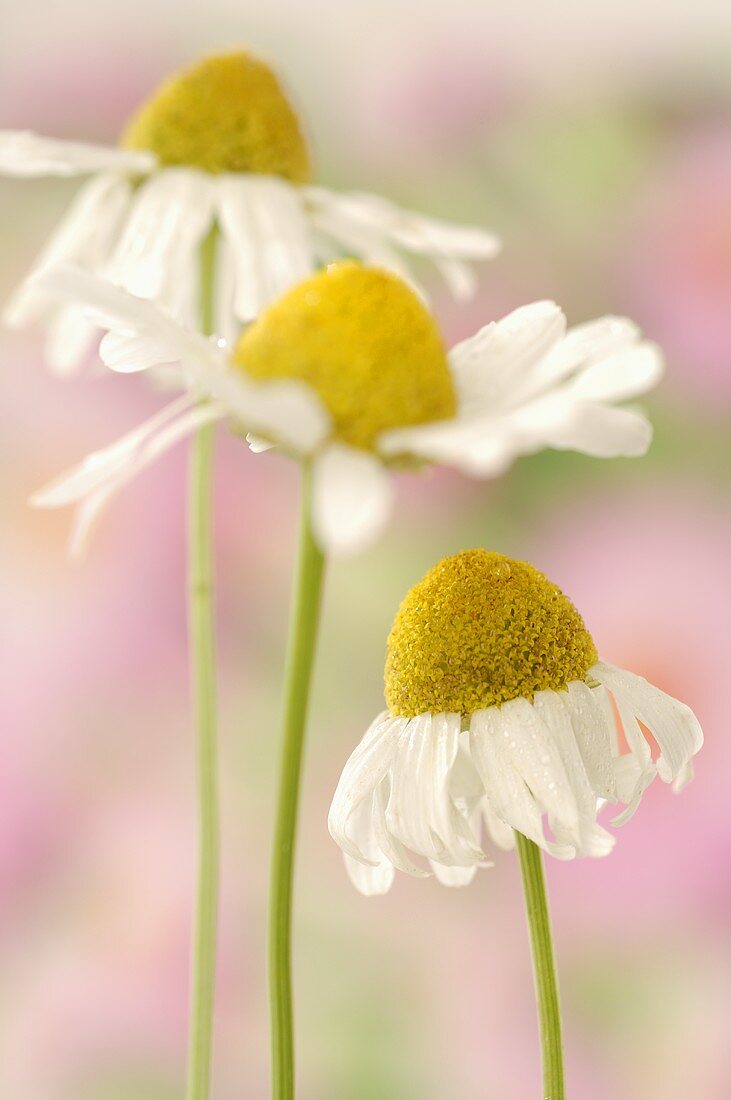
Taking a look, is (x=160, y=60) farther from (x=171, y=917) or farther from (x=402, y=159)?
(x=171, y=917)

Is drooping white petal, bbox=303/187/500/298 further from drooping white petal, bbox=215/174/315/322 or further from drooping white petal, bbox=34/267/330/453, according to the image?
drooping white petal, bbox=34/267/330/453

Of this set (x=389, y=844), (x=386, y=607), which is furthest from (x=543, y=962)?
(x=386, y=607)

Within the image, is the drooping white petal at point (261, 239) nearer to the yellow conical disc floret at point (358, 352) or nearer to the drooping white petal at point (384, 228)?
the drooping white petal at point (384, 228)

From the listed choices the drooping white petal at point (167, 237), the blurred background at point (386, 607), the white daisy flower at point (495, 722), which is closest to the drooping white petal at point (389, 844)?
the white daisy flower at point (495, 722)

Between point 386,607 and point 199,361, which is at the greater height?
point 386,607

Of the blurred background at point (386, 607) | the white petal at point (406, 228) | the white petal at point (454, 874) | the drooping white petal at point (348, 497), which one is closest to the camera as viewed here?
the drooping white petal at point (348, 497)

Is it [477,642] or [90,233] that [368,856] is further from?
[90,233]

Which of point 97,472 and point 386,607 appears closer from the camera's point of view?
point 97,472
